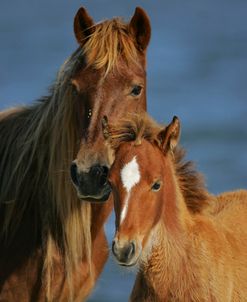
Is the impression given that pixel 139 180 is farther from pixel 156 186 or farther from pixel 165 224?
pixel 165 224

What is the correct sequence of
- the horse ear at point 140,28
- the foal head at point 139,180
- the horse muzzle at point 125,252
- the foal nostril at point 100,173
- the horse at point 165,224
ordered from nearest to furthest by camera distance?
the horse muzzle at point 125,252
the foal head at point 139,180
the horse at point 165,224
the foal nostril at point 100,173
the horse ear at point 140,28

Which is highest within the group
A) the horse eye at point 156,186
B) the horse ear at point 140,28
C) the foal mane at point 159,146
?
the horse ear at point 140,28

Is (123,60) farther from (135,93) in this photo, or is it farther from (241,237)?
(241,237)

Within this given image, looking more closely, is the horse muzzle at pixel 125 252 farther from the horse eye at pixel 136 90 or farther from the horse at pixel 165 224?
the horse eye at pixel 136 90

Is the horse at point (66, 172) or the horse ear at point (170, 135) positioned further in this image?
the horse at point (66, 172)

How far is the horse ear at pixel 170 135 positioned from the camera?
1554 centimetres

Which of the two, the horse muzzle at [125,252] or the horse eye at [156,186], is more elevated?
the horse eye at [156,186]

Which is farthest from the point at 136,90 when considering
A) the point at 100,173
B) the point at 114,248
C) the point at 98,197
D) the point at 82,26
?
the point at 114,248

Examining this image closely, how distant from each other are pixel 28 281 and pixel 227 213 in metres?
1.79

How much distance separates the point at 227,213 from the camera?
16.7 m

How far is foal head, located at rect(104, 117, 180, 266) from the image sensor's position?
49.7 ft

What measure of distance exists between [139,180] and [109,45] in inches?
49.5

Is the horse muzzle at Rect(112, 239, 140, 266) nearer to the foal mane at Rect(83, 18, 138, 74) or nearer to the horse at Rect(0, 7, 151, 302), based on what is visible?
the horse at Rect(0, 7, 151, 302)

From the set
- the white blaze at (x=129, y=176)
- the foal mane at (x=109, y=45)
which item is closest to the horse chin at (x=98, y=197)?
the white blaze at (x=129, y=176)
